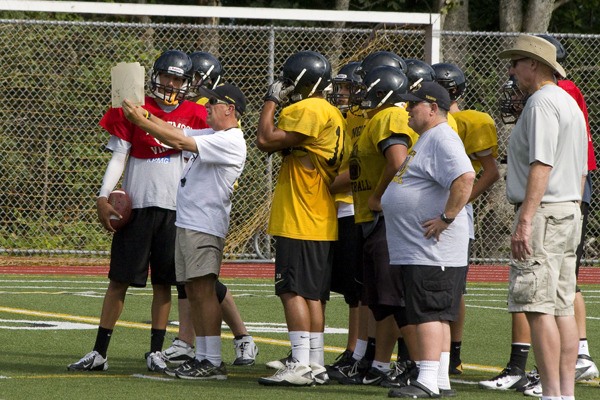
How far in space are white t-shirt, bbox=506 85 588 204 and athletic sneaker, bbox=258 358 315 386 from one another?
1.83 m

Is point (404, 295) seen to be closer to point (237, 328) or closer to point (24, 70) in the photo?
point (237, 328)

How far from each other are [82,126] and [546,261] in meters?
12.2

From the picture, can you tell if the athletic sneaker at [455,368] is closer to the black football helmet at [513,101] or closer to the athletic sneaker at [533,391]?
the athletic sneaker at [533,391]

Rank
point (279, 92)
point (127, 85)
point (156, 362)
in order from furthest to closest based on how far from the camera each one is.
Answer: point (156, 362)
point (279, 92)
point (127, 85)

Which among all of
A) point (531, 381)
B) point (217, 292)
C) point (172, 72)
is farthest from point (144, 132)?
point (531, 381)

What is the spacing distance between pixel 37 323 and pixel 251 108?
7.54 m

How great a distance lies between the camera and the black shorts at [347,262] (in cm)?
870

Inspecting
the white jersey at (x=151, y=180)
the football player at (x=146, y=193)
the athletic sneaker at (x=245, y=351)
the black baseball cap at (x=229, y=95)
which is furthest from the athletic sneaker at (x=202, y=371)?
the black baseball cap at (x=229, y=95)

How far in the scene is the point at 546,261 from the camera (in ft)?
22.3

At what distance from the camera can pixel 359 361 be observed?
28.1 feet

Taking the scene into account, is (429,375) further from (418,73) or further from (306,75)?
(418,73)

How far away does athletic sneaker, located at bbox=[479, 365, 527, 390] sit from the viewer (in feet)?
26.7

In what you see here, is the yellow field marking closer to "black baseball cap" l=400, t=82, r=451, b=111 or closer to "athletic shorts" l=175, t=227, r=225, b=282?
"athletic shorts" l=175, t=227, r=225, b=282

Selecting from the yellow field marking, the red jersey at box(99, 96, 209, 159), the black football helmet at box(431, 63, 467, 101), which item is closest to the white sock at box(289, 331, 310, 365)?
the red jersey at box(99, 96, 209, 159)
